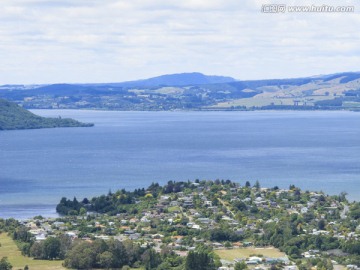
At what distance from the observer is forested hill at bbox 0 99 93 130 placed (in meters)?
102

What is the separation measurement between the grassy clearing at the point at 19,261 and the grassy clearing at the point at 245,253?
18.1 feet

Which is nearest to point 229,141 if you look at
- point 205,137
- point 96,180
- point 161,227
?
point 205,137

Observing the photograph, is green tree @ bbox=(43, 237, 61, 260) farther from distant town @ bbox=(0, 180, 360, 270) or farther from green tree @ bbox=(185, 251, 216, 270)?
green tree @ bbox=(185, 251, 216, 270)

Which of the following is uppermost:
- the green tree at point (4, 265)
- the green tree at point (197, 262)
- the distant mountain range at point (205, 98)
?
the green tree at point (197, 262)

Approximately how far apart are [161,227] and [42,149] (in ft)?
135

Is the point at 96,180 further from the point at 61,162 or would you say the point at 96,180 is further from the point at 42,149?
the point at 42,149

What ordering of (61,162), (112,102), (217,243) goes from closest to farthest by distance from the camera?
(217,243), (61,162), (112,102)

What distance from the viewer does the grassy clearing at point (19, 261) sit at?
28.1 metres

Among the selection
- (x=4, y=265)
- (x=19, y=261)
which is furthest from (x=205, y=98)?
(x=4, y=265)

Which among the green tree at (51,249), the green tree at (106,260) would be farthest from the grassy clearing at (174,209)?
the green tree at (106,260)

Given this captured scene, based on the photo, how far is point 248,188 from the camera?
4300 centimetres

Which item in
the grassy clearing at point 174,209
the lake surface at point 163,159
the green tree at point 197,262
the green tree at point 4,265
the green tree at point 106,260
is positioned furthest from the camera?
the lake surface at point 163,159

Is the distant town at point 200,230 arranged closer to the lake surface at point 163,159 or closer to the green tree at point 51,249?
the green tree at point 51,249

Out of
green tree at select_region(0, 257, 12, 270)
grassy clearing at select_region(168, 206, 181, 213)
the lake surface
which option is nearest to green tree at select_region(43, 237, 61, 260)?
green tree at select_region(0, 257, 12, 270)
